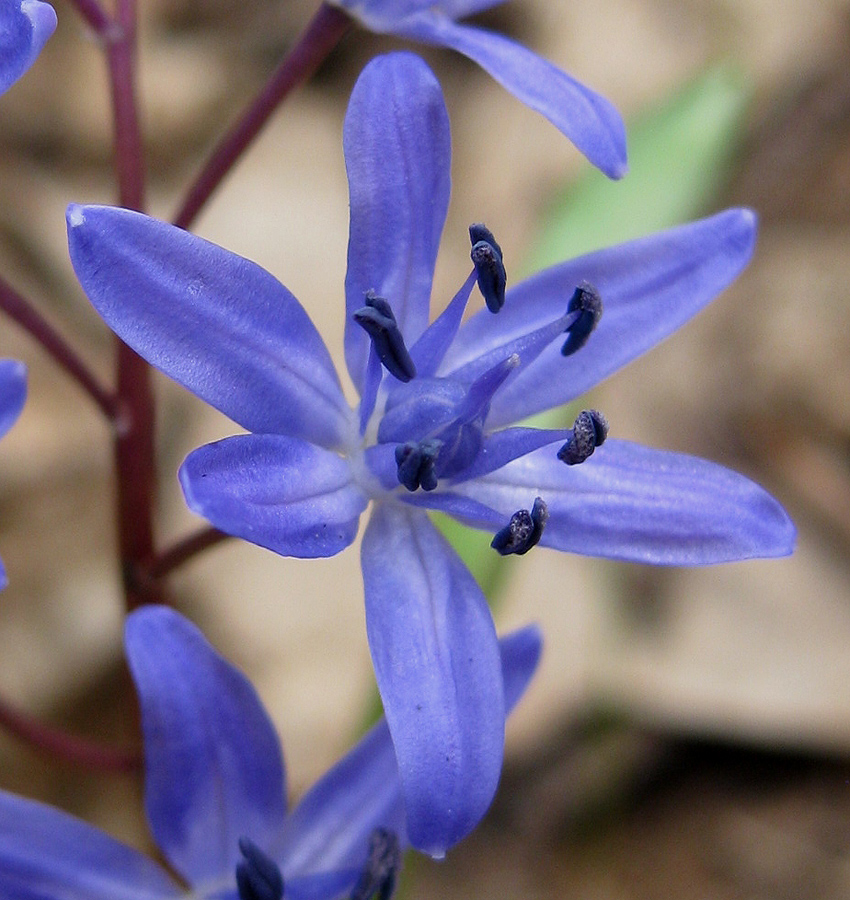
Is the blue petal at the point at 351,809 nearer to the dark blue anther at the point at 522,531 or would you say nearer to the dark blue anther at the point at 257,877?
the dark blue anther at the point at 257,877

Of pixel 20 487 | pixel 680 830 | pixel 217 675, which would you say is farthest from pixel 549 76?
pixel 680 830

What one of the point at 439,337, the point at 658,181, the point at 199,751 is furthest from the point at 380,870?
the point at 658,181

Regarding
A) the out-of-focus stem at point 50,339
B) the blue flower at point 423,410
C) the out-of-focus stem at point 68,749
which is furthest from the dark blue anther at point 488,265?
the out-of-focus stem at point 68,749

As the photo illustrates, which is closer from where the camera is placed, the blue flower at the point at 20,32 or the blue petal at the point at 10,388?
the blue flower at the point at 20,32

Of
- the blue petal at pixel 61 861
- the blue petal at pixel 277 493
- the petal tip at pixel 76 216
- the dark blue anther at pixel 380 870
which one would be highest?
the petal tip at pixel 76 216

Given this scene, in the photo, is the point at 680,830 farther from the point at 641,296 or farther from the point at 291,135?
the point at 291,135

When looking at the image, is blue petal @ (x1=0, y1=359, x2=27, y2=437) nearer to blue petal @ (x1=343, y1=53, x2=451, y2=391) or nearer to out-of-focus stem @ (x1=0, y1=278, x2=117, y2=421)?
out-of-focus stem @ (x1=0, y1=278, x2=117, y2=421)

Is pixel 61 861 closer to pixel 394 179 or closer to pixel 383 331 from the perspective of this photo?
pixel 383 331

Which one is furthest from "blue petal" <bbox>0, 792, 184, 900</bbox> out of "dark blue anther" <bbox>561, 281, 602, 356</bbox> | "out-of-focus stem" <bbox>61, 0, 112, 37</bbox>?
"out-of-focus stem" <bbox>61, 0, 112, 37</bbox>
